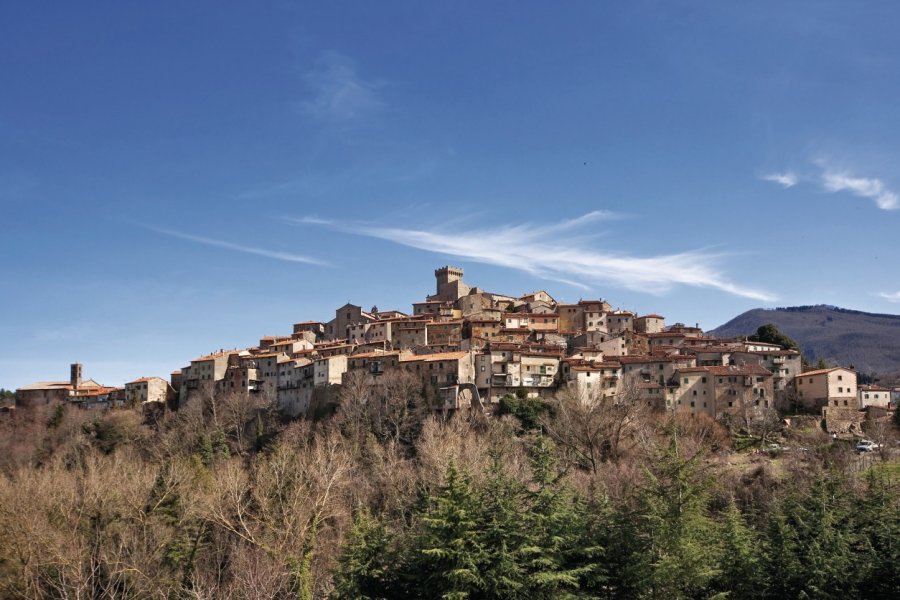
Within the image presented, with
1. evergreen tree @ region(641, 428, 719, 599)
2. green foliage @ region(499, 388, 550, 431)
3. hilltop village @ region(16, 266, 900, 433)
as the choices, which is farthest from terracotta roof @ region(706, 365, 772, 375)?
evergreen tree @ region(641, 428, 719, 599)

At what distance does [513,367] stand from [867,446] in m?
29.5

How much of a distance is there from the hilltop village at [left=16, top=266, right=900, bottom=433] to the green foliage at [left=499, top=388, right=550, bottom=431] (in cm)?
244

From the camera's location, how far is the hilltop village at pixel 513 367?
240 feet

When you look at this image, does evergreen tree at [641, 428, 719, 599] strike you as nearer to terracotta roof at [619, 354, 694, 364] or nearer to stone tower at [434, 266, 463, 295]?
terracotta roof at [619, 354, 694, 364]

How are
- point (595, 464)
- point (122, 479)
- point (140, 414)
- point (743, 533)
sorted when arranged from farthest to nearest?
point (140, 414) → point (595, 464) → point (122, 479) → point (743, 533)

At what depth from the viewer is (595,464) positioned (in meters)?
55.8

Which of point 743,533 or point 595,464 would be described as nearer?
point 743,533

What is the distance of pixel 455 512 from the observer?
2772cm

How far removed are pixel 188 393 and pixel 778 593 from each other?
264 feet

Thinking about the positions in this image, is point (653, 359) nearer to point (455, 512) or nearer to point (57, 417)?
point (455, 512)

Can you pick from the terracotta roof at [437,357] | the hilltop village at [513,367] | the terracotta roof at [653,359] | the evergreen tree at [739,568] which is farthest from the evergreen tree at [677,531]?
the terracotta roof at [653,359]

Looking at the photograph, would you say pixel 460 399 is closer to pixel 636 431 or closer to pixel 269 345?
pixel 636 431

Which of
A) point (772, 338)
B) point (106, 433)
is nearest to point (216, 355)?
point (106, 433)

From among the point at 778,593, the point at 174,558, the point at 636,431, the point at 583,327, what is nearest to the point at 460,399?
the point at 636,431
